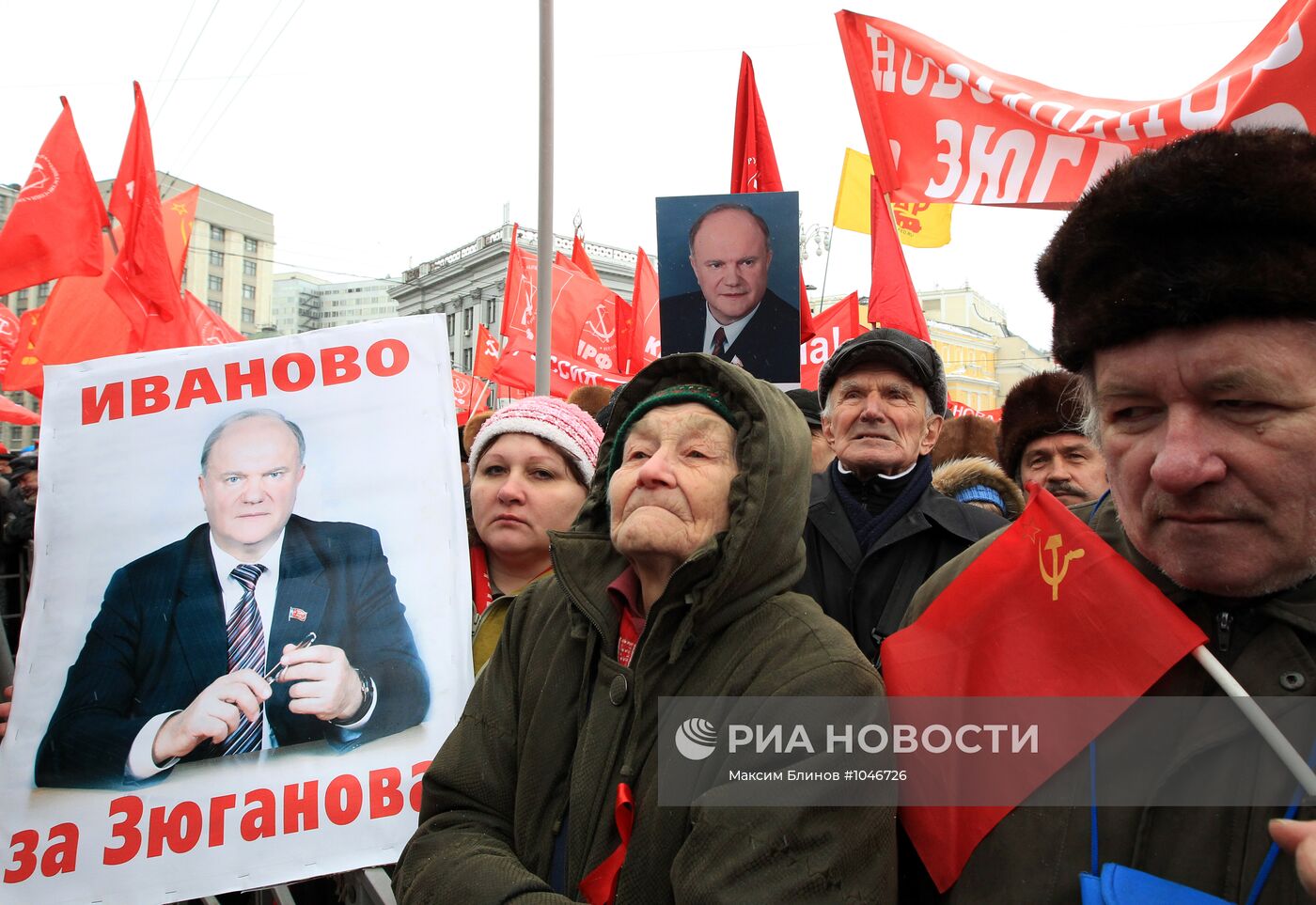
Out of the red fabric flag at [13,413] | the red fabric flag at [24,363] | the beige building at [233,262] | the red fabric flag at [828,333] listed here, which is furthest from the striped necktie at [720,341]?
the beige building at [233,262]

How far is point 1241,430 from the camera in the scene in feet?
3.60

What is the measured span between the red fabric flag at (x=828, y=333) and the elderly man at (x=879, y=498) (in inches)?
171

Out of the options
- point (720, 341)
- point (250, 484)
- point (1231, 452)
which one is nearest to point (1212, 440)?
point (1231, 452)

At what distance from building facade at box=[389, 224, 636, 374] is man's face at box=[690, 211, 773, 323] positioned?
130ft

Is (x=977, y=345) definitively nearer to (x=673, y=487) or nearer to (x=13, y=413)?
(x=13, y=413)

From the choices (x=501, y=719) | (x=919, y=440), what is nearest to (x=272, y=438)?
(x=501, y=719)

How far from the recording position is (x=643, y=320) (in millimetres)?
8508

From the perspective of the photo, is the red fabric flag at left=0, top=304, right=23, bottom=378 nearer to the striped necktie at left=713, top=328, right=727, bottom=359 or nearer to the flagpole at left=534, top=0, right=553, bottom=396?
the flagpole at left=534, top=0, right=553, bottom=396

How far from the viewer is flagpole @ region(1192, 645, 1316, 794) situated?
996 millimetres

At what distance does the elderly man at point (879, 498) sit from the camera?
2.57 m

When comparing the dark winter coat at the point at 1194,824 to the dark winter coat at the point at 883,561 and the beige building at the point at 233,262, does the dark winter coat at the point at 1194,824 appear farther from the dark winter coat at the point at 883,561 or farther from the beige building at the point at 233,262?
the beige building at the point at 233,262

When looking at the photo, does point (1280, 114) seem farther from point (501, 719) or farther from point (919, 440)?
point (501, 719)

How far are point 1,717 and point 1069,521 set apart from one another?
2454mm

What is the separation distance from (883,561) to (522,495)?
105 cm
